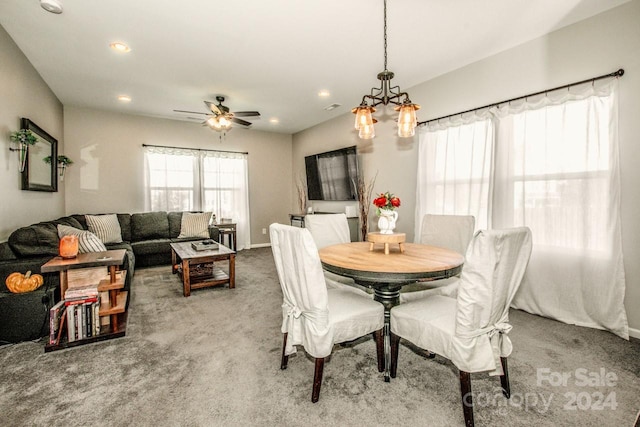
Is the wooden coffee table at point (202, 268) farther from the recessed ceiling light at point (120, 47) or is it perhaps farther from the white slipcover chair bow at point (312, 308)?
the recessed ceiling light at point (120, 47)

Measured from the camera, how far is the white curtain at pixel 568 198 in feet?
8.05

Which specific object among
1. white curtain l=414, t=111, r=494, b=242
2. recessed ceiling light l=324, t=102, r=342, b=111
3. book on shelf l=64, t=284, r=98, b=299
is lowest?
book on shelf l=64, t=284, r=98, b=299

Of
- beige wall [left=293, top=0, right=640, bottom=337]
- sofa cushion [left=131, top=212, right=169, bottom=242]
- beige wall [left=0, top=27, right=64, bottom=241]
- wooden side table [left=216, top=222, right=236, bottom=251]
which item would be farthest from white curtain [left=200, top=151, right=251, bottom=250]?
beige wall [left=293, top=0, right=640, bottom=337]

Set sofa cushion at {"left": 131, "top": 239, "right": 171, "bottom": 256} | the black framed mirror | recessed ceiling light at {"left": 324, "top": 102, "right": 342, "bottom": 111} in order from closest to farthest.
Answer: the black framed mirror < sofa cushion at {"left": 131, "top": 239, "right": 171, "bottom": 256} < recessed ceiling light at {"left": 324, "top": 102, "right": 342, "bottom": 111}

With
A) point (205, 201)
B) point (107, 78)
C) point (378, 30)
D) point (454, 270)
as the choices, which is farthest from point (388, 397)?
point (205, 201)

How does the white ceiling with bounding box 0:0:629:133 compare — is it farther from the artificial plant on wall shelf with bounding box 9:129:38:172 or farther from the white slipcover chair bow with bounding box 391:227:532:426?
the white slipcover chair bow with bounding box 391:227:532:426

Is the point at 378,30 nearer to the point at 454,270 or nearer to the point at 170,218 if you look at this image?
the point at 454,270

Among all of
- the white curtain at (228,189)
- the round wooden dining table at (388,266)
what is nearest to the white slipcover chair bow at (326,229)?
the round wooden dining table at (388,266)

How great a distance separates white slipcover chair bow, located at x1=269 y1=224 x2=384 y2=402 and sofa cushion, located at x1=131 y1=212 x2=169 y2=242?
4181 mm

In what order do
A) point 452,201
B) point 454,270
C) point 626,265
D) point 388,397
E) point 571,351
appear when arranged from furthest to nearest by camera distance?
point 452,201 → point 626,265 → point 571,351 → point 454,270 → point 388,397

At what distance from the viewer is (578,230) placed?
262 cm

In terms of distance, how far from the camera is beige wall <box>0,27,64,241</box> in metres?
2.70

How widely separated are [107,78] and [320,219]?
3340 mm

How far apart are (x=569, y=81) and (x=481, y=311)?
252 cm
